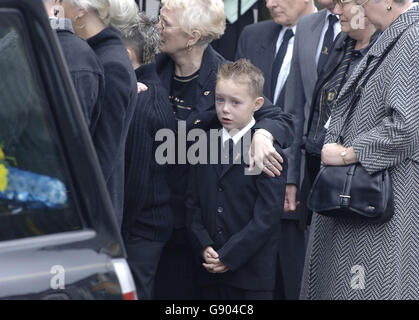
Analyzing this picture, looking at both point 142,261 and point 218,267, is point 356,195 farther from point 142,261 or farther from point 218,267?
point 142,261

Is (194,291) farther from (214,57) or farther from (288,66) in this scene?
(288,66)

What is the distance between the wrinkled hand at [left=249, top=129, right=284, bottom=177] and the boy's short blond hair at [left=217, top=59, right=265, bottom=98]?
0.25 meters

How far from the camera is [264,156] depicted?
403 centimetres

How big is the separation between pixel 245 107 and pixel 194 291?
1.04m

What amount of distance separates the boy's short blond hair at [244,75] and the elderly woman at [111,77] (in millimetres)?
654

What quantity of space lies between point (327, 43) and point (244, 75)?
3.04 feet

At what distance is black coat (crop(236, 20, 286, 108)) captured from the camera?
531cm

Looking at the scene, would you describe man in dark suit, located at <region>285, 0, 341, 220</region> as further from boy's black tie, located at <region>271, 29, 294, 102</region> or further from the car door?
the car door

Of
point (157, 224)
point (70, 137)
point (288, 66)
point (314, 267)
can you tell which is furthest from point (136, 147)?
point (70, 137)

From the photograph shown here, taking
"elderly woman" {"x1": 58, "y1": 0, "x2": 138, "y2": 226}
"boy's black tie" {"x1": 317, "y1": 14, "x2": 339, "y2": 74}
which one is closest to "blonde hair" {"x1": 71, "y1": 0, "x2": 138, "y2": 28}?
"elderly woman" {"x1": 58, "y1": 0, "x2": 138, "y2": 226}

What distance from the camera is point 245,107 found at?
13.6 ft

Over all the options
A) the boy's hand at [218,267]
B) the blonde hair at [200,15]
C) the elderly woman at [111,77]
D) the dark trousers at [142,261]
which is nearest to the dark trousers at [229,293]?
the boy's hand at [218,267]

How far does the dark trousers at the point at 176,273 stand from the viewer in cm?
443

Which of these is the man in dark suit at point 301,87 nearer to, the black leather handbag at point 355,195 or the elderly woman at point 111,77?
the black leather handbag at point 355,195
